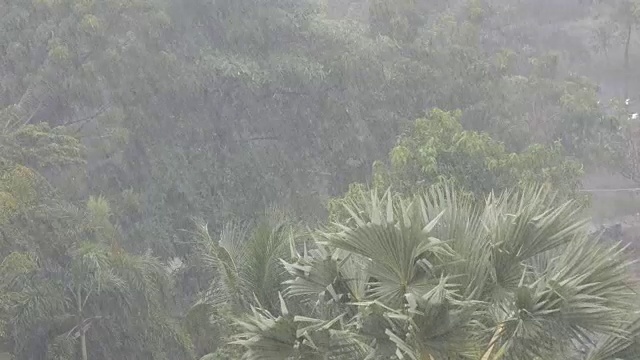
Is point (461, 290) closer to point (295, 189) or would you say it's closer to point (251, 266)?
point (251, 266)

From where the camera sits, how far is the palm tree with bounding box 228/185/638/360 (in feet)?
10.6

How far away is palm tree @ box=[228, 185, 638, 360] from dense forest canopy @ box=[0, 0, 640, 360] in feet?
0.04

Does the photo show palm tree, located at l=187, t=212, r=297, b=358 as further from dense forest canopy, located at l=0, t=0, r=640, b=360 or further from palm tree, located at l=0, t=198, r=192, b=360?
palm tree, located at l=0, t=198, r=192, b=360

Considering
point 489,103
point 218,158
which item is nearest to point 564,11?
point 489,103

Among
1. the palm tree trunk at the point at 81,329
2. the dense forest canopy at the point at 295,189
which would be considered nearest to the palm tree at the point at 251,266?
the dense forest canopy at the point at 295,189

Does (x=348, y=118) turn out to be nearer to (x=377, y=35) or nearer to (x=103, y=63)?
(x=377, y=35)

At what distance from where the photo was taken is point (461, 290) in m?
3.62

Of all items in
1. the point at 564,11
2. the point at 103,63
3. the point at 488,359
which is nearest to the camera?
the point at 488,359

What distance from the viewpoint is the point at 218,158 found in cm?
1368

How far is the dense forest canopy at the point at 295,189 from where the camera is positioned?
11.4 ft

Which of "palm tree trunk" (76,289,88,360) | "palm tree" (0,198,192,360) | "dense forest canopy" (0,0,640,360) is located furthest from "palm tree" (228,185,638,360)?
"palm tree trunk" (76,289,88,360)

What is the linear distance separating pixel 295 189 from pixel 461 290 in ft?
34.4

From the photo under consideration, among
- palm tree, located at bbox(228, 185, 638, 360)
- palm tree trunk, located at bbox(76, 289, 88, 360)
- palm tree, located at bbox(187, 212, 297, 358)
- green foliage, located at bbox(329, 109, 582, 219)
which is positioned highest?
palm tree, located at bbox(228, 185, 638, 360)

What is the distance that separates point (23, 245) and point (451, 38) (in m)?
10.1
